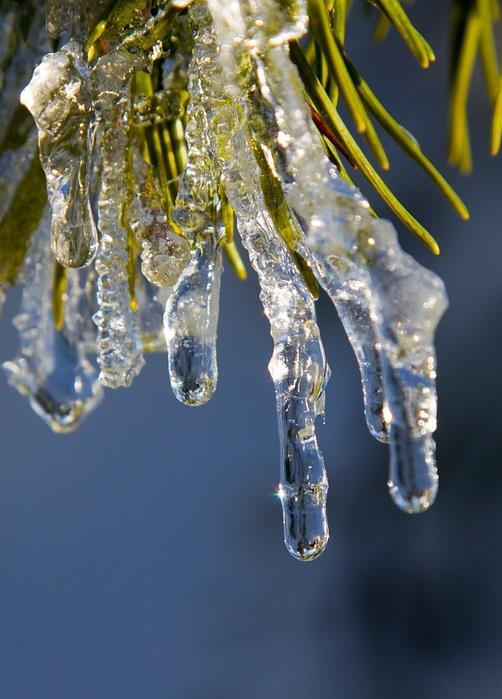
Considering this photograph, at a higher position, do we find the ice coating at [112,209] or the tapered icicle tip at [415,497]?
the ice coating at [112,209]

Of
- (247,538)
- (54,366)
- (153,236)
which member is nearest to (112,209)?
(153,236)

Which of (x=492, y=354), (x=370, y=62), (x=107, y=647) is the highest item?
(x=370, y=62)

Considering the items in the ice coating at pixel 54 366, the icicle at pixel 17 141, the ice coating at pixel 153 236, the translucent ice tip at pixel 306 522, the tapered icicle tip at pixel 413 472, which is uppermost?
the icicle at pixel 17 141

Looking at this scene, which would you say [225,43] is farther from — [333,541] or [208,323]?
[333,541]

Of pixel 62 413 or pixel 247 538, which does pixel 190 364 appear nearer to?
pixel 62 413

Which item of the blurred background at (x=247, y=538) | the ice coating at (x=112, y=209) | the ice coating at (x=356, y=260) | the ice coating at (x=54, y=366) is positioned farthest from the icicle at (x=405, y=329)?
the blurred background at (x=247, y=538)

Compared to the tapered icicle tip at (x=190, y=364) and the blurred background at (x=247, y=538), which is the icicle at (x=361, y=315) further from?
the blurred background at (x=247, y=538)

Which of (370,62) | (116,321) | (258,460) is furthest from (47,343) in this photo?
(370,62)

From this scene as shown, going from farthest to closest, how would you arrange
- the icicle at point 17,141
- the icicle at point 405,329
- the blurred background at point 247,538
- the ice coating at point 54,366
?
the blurred background at point 247,538
the ice coating at point 54,366
the icicle at point 17,141
the icicle at point 405,329
